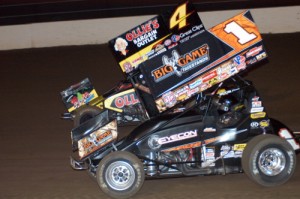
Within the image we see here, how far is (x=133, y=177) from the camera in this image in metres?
7.21

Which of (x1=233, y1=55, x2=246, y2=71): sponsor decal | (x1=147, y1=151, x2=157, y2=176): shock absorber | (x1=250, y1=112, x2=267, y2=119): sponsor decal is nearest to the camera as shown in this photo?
(x1=233, y1=55, x2=246, y2=71): sponsor decal

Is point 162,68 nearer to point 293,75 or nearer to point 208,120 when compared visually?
point 208,120

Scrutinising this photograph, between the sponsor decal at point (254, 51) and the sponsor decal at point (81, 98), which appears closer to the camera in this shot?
the sponsor decal at point (254, 51)

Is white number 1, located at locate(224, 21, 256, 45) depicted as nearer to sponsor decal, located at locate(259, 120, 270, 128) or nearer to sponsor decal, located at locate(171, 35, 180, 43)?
sponsor decal, located at locate(259, 120, 270, 128)

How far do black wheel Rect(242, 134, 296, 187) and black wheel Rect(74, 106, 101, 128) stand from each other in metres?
3.17

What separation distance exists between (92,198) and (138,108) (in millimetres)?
2512

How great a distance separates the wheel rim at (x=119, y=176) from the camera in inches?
284

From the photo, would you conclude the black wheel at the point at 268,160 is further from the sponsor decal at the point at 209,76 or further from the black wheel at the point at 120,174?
the black wheel at the point at 120,174

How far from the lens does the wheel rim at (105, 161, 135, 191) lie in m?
7.20

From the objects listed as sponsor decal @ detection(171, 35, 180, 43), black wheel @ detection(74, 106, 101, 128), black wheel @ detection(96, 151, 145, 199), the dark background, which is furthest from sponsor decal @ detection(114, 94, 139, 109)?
the dark background

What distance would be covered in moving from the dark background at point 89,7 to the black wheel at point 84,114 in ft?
17.2

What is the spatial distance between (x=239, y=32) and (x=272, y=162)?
1.53m

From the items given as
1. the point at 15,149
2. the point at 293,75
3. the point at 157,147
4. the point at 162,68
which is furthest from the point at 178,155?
the point at 293,75

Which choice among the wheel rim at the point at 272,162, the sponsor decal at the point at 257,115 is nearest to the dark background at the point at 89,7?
the sponsor decal at the point at 257,115
